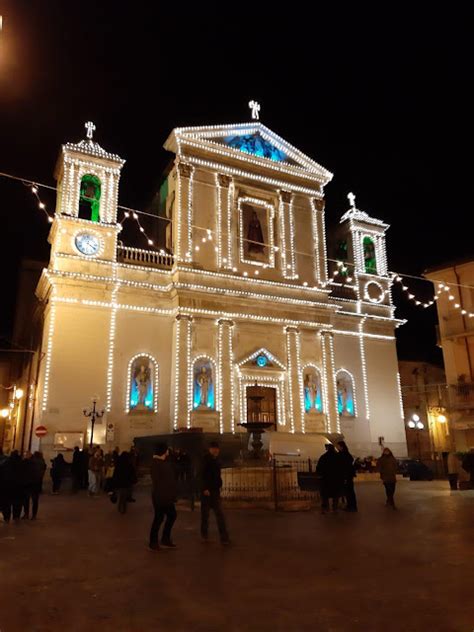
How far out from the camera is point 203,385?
24.6 metres

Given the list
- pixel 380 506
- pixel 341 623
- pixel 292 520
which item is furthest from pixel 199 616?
pixel 380 506

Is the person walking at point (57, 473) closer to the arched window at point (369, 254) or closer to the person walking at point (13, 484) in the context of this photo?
the person walking at point (13, 484)

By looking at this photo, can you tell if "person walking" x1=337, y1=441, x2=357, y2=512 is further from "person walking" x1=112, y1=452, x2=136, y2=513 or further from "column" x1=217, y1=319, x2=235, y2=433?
"column" x1=217, y1=319, x2=235, y2=433

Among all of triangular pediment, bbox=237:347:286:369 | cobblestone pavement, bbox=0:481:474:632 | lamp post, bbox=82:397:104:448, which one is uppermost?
triangular pediment, bbox=237:347:286:369

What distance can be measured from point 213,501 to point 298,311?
1976 centimetres

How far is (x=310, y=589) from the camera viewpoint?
542 centimetres

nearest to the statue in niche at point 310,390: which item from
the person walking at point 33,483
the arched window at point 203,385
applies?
the arched window at point 203,385

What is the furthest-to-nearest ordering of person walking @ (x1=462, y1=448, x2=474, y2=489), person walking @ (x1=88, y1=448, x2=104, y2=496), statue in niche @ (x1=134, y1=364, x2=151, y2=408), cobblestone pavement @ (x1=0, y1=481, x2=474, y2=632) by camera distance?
statue in niche @ (x1=134, y1=364, x2=151, y2=408) → person walking @ (x1=462, y1=448, x2=474, y2=489) → person walking @ (x1=88, y1=448, x2=104, y2=496) → cobblestone pavement @ (x1=0, y1=481, x2=474, y2=632)

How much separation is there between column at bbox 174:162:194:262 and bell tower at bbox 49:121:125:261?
2.77m

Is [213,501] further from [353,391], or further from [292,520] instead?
[353,391]

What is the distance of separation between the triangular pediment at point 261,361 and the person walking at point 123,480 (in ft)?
43.8

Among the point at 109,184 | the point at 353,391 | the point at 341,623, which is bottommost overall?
the point at 341,623

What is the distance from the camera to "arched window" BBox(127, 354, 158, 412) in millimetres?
23625

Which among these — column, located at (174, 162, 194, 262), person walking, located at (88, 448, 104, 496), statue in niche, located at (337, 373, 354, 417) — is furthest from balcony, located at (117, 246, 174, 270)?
statue in niche, located at (337, 373, 354, 417)
